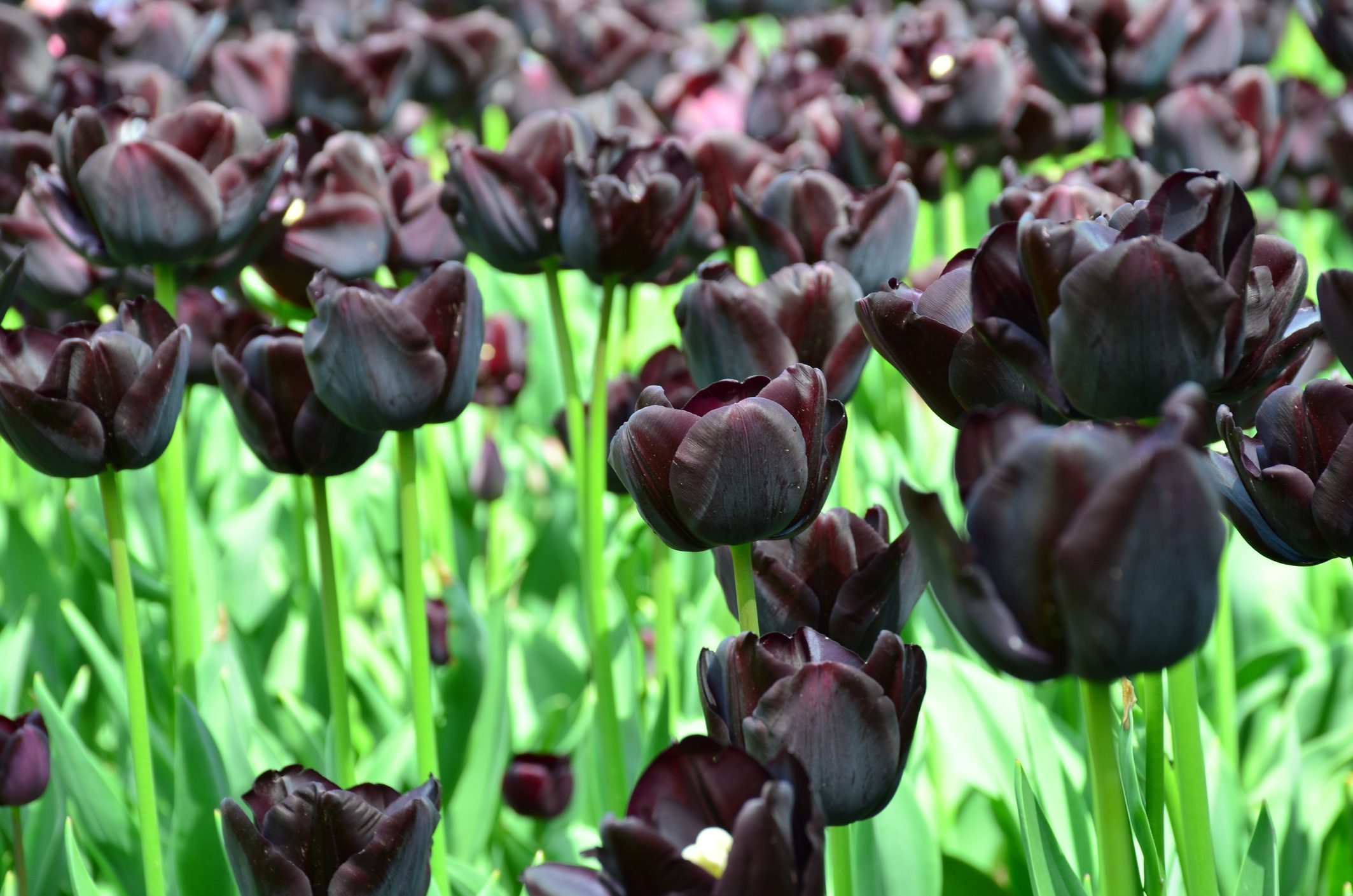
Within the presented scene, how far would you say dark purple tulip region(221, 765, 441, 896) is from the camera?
2.74ft

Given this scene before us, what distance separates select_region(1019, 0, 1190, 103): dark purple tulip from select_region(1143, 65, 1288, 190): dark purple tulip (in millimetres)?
62

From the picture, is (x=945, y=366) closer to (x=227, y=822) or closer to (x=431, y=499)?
(x=227, y=822)

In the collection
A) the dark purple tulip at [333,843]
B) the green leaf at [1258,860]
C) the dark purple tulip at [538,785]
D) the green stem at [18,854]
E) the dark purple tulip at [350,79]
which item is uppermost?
the dark purple tulip at [350,79]

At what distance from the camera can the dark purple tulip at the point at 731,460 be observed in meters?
0.83

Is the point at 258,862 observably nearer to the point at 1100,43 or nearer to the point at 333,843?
the point at 333,843

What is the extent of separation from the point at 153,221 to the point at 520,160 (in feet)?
1.17

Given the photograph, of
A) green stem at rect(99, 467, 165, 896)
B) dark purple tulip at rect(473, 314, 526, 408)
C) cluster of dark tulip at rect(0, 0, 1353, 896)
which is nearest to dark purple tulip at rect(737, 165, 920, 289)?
cluster of dark tulip at rect(0, 0, 1353, 896)

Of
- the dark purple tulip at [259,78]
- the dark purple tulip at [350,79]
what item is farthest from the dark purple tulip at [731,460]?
the dark purple tulip at [259,78]

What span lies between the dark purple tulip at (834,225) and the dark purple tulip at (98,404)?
1.95 feet

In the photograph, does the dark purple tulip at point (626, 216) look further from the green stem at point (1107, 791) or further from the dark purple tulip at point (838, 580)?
the green stem at point (1107, 791)

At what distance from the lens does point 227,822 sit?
0.84 meters

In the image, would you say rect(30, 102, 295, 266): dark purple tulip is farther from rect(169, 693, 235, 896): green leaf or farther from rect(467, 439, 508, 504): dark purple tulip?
rect(467, 439, 508, 504): dark purple tulip

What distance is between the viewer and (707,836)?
66 centimetres

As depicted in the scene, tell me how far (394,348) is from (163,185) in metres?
0.42
